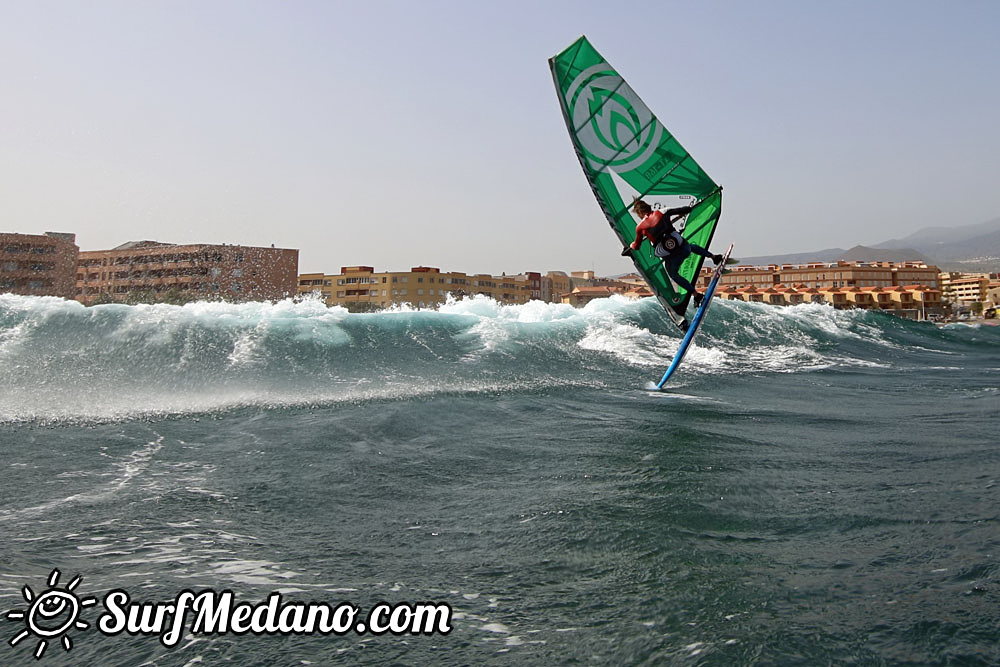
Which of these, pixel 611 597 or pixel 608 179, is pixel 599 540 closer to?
pixel 611 597

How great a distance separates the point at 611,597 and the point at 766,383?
27.2 ft

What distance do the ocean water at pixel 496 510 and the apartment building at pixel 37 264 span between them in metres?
46.2

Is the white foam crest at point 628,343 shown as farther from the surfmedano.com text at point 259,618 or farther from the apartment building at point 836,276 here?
the apartment building at point 836,276

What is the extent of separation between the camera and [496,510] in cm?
397

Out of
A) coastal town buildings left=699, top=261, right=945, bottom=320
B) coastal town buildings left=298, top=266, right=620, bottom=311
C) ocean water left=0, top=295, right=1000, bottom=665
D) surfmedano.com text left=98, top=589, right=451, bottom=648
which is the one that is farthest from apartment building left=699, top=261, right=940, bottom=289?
surfmedano.com text left=98, top=589, right=451, bottom=648

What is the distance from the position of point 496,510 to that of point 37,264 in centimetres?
5571

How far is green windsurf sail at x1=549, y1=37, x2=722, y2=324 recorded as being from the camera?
801 centimetres

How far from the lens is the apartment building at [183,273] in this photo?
5506cm

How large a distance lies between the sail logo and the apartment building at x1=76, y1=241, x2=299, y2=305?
49.9 metres

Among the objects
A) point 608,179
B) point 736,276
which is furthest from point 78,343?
point 736,276

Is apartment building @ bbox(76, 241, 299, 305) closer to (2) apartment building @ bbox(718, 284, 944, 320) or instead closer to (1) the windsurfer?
(2) apartment building @ bbox(718, 284, 944, 320)

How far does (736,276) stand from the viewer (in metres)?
101

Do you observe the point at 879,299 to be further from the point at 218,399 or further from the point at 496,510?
the point at 496,510

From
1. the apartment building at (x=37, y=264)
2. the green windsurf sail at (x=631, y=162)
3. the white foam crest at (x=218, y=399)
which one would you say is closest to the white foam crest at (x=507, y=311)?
the white foam crest at (x=218, y=399)
